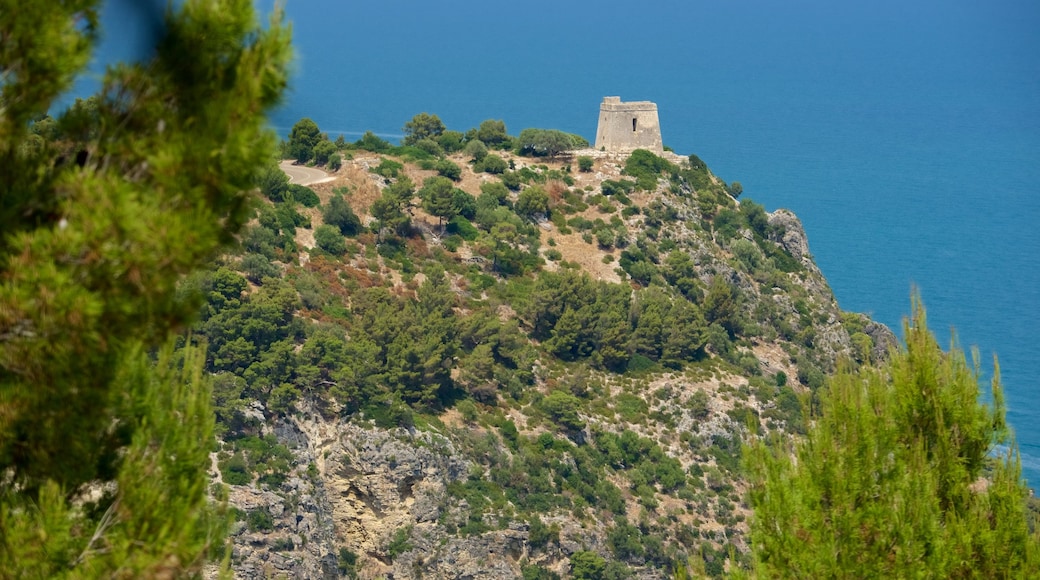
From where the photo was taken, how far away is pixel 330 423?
210 ft

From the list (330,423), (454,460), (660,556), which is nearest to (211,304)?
(330,423)

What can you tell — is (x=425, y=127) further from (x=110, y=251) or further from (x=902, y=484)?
(x=110, y=251)

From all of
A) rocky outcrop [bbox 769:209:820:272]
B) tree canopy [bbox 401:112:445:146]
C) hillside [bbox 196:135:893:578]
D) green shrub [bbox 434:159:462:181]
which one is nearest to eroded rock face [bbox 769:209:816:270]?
rocky outcrop [bbox 769:209:820:272]

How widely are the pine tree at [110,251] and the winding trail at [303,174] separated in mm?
70161

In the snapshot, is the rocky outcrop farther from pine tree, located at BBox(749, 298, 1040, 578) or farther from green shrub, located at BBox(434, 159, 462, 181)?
pine tree, located at BBox(749, 298, 1040, 578)

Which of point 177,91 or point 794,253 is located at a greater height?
point 794,253

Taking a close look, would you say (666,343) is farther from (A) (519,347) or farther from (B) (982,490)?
(B) (982,490)

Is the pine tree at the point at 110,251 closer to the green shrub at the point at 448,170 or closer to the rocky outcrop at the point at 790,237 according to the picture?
the green shrub at the point at 448,170

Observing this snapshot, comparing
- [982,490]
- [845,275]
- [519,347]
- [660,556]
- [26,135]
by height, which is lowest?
[26,135]

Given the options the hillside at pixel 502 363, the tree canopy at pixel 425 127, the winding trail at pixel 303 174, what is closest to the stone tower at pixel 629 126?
the hillside at pixel 502 363

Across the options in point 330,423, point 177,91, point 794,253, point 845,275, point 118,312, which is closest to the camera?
point 118,312

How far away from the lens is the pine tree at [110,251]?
8.81 metres

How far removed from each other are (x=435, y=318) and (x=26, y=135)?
2461 inches

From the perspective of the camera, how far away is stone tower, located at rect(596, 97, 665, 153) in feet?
317
